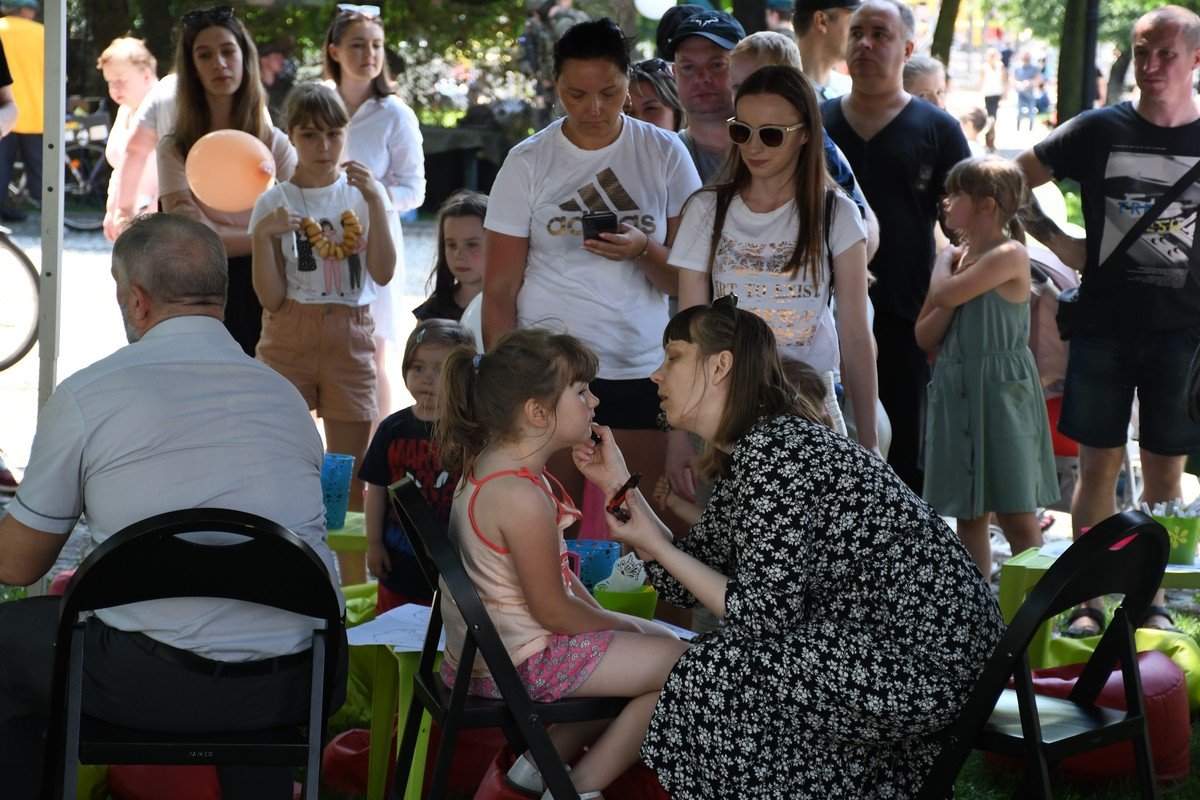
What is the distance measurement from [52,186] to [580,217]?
4.45 ft

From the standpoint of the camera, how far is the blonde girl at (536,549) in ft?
8.59

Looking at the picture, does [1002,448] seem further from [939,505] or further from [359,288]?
[359,288]

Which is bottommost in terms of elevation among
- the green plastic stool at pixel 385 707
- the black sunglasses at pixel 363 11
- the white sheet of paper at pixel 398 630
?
the green plastic stool at pixel 385 707

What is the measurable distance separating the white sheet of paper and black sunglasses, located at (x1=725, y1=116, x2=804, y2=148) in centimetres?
133

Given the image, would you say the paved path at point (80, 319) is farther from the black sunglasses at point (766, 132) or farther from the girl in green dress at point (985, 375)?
the girl in green dress at point (985, 375)

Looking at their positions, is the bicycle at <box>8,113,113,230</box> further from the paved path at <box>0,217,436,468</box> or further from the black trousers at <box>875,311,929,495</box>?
the black trousers at <box>875,311,929,495</box>

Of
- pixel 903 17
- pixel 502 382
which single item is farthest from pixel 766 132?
pixel 903 17

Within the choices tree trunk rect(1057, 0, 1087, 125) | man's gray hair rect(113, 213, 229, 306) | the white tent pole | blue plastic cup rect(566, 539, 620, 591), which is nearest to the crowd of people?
man's gray hair rect(113, 213, 229, 306)

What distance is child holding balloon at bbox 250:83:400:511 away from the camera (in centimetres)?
440

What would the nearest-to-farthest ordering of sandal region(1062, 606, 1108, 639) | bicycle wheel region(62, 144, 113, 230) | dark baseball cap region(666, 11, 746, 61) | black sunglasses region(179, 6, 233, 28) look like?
dark baseball cap region(666, 11, 746, 61) → sandal region(1062, 606, 1108, 639) → black sunglasses region(179, 6, 233, 28) → bicycle wheel region(62, 144, 113, 230)

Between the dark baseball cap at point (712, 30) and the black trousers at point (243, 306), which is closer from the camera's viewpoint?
the dark baseball cap at point (712, 30)

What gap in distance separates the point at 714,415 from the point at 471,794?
109 cm

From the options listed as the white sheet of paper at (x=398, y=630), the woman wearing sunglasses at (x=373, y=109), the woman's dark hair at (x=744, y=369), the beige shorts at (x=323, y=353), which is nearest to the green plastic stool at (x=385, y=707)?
the white sheet of paper at (x=398, y=630)

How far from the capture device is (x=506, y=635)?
2660 millimetres
